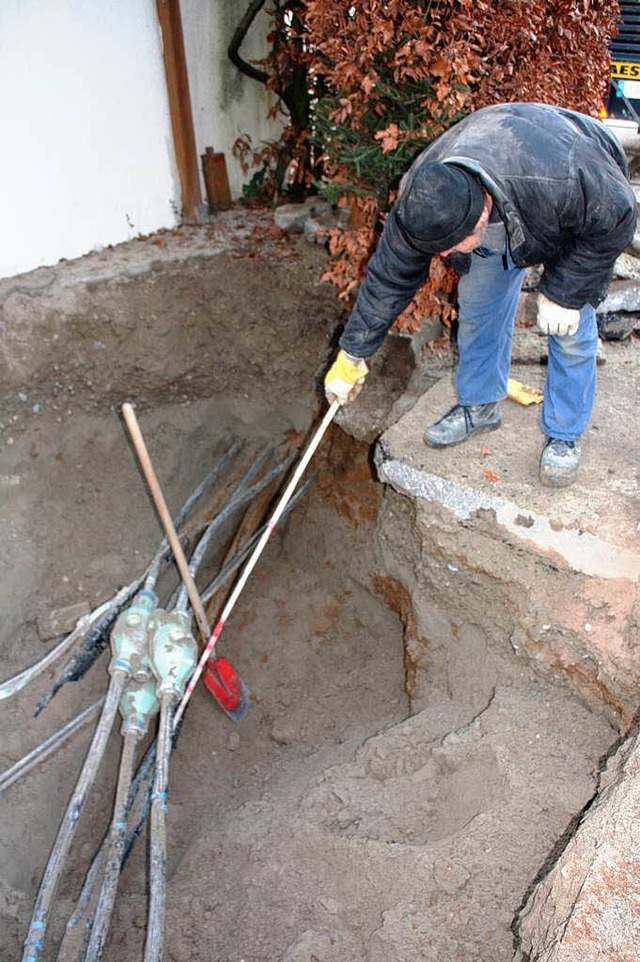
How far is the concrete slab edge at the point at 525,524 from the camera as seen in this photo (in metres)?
2.60

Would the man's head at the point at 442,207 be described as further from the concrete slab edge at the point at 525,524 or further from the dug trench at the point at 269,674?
the dug trench at the point at 269,674

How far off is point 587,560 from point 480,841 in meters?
1.05

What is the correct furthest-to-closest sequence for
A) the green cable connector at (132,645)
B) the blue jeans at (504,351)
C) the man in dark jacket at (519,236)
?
1. the green cable connector at (132,645)
2. the blue jeans at (504,351)
3. the man in dark jacket at (519,236)

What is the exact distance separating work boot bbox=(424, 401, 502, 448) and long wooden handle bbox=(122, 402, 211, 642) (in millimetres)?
1175

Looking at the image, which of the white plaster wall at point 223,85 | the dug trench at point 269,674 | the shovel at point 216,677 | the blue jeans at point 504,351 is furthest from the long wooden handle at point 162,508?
the white plaster wall at point 223,85

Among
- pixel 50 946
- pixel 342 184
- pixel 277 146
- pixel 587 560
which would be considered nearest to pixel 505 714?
pixel 587 560

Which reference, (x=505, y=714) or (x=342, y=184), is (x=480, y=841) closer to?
(x=505, y=714)

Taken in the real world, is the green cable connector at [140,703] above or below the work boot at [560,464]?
below

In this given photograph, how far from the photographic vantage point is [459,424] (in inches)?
124

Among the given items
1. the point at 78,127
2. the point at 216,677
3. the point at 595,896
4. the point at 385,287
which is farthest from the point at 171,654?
the point at 78,127

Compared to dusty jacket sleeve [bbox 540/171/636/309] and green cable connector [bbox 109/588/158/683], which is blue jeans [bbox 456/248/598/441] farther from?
green cable connector [bbox 109/588/158/683]

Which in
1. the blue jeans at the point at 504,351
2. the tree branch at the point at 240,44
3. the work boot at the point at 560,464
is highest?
the tree branch at the point at 240,44

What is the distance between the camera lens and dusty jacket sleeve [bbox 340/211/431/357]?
→ 247 centimetres

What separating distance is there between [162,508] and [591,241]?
1.87 meters
